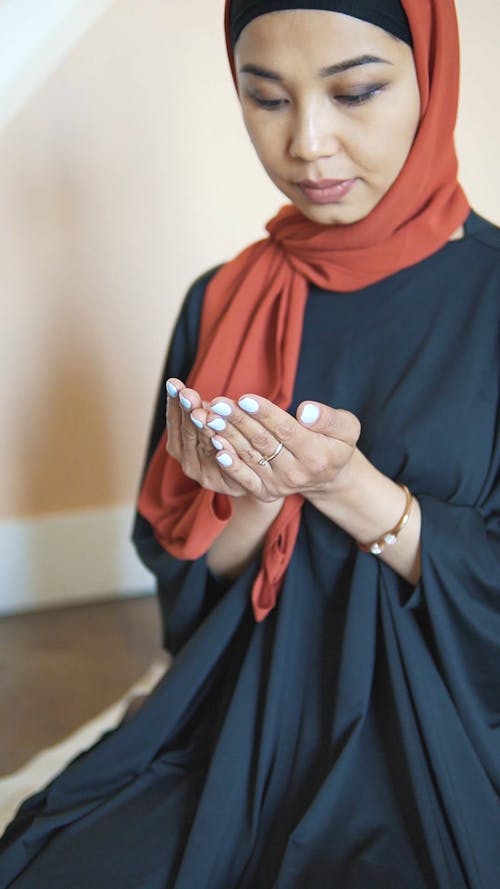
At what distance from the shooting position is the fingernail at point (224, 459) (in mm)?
783

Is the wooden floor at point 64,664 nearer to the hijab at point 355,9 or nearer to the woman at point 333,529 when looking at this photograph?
the woman at point 333,529

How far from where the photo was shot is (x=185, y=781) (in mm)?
960

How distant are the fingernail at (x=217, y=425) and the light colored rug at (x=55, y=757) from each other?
705 millimetres

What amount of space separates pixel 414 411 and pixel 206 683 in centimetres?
36

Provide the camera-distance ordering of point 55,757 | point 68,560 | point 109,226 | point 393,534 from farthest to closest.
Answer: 1. point 68,560
2. point 109,226
3. point 55,757
4. point 393,534

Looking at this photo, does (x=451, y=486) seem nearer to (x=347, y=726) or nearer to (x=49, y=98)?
(x=347, y=726)

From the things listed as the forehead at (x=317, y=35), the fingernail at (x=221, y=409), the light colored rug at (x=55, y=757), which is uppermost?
the forehead at (x=317, y=35)

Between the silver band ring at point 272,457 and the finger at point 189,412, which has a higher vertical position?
the finger at point 189,412

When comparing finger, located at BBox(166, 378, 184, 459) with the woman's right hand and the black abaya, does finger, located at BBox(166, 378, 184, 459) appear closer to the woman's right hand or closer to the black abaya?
the woman's right hand

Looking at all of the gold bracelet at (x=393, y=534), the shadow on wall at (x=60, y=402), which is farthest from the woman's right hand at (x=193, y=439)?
the shadow on wall at (x=60, y=402)

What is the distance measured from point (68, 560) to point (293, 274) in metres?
1.25

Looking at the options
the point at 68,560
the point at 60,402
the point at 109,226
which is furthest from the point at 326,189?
the point at 68,560

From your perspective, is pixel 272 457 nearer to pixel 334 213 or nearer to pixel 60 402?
pixel 334 213

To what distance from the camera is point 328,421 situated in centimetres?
76
